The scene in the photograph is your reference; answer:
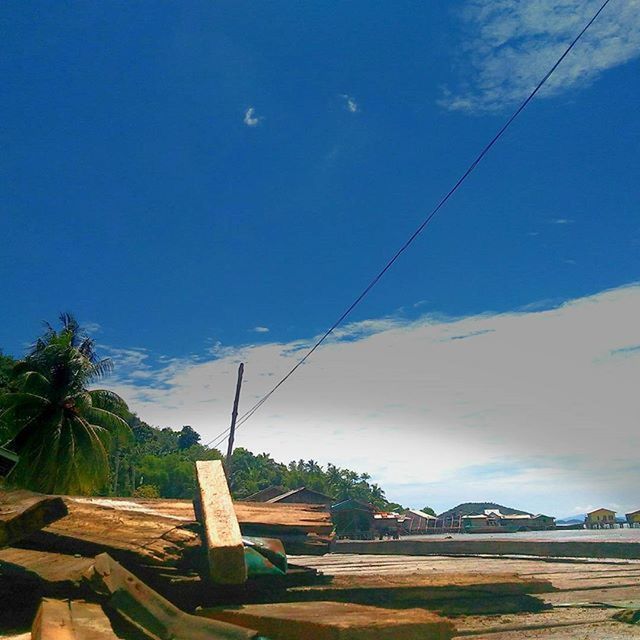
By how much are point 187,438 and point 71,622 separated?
13930 centimetres

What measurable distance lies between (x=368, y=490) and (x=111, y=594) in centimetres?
13897

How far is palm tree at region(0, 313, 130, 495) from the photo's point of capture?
24234mm

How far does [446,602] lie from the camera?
10.9 ft

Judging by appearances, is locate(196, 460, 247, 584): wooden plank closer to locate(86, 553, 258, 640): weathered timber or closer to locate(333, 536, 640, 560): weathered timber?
locate(86, 553, 258, 640): weathered timber

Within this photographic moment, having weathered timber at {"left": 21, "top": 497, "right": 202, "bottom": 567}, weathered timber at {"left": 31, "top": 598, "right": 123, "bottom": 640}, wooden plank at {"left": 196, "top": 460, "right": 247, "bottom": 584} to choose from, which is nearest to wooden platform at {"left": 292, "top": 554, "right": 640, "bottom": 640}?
wooden plank at {"left": 196, "top": 460, "right": 247, "bottom": 584}

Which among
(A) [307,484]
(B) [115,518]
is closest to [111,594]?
(B) [115,518]

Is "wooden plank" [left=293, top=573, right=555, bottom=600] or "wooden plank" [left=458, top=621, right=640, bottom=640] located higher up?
"wooden plank" [left=293, top=573, right=555, bottom=600]

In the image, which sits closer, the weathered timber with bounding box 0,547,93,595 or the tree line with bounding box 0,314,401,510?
the weathered timber with bounding box 0,547,93,595

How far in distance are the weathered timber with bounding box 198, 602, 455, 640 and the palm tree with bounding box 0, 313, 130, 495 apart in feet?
80.1

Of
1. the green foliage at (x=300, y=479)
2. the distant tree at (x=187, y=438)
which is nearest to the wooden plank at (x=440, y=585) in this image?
the green foliage at (x=300, y=479)

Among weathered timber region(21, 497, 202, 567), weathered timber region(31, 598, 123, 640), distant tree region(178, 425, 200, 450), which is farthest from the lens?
distant tree region(178, 425, 200, 450)

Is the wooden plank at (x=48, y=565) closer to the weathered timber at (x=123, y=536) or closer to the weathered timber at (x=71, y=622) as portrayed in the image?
the weathered timber at (x=123, y=536)

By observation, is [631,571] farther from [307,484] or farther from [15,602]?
[307,484]

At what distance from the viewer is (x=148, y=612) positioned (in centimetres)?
242
